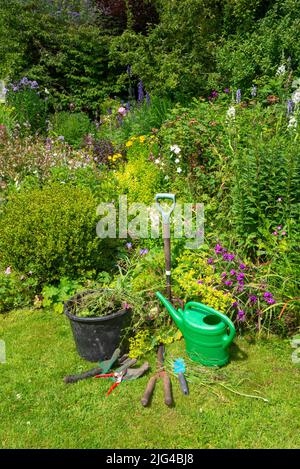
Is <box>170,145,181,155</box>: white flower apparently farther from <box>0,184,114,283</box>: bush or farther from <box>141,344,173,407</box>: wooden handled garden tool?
<box>141,344,173,407</box>: wooden handled garden tool

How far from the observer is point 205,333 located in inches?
120

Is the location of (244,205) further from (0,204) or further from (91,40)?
(91,40)

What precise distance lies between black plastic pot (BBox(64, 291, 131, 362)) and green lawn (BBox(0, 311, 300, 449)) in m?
0.12

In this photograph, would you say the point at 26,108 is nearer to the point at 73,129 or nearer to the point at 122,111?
the point at 73,129

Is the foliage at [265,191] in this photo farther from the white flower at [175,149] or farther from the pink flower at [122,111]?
the pink flower at [122,111]

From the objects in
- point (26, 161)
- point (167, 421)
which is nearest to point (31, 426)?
point (167, 421)

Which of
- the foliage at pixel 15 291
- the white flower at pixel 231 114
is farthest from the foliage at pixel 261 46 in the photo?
the foliage at pixel 15 291

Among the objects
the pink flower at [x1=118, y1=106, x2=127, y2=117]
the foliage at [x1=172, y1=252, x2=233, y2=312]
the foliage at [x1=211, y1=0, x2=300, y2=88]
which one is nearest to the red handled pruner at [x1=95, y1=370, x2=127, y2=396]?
Answer: the foliage at [x1=172, y1=252, x2=233, y2=312]

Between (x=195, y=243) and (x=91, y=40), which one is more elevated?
(x=91, y=40)

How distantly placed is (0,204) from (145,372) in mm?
2836

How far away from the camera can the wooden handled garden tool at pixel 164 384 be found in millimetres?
2863

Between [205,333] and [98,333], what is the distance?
2.71 ft

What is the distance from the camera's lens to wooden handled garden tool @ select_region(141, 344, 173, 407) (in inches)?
113

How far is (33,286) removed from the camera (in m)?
4.11
